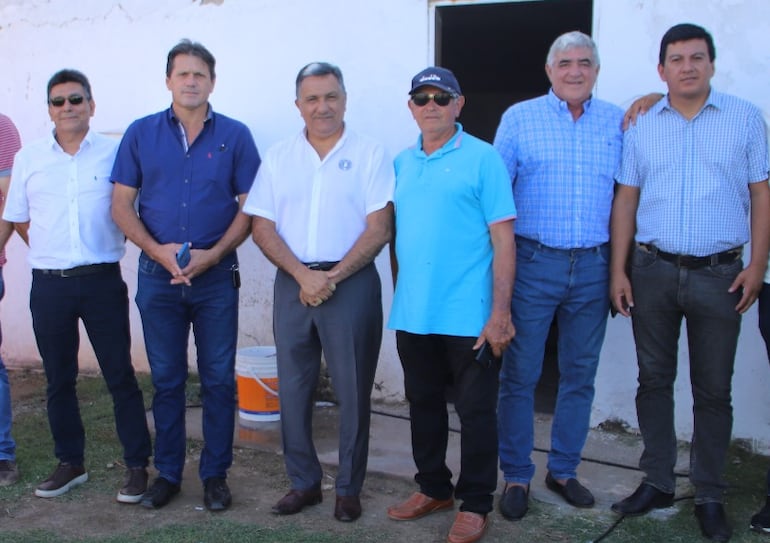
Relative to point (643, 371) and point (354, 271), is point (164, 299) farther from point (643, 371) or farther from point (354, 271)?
point (643, 371)

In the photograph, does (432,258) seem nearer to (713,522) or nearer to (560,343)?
(560,343)

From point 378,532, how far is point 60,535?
1.39 metres

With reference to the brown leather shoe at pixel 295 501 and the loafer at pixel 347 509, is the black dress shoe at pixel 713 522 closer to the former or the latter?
the loafer at pixel 347 509

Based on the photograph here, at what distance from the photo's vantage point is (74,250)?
12.3 feet

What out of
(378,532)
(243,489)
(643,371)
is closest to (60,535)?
(243,489)

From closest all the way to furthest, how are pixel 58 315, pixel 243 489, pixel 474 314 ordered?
1. pixel 474 314
2. pixel 58 315
3. pixel 243 489

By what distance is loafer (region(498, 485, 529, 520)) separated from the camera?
363 cm

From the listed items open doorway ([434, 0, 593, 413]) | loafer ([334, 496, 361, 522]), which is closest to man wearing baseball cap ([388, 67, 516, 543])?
loafer ([334, 496, 361, 522])

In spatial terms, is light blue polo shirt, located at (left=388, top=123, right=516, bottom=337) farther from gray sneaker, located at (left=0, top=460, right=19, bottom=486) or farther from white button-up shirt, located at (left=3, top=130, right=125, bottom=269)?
gray sneaker, located at (left=0, top=460, right=19, bottom=486)

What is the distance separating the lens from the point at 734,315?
339 centimetres

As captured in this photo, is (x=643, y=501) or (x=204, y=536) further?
(x=643, y=501)

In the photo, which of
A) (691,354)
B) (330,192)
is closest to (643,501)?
(691,354)

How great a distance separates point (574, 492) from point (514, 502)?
325 millimetres

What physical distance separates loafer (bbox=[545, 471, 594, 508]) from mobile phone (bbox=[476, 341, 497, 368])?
2.87ft
